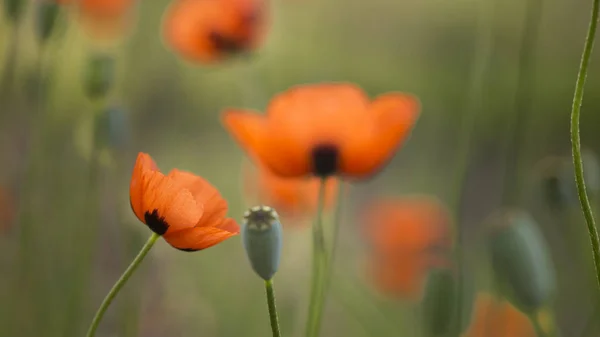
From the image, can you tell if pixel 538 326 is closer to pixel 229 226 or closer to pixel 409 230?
pixel 229 226

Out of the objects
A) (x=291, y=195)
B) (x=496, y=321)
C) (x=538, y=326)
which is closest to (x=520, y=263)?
(x=538, y=326)

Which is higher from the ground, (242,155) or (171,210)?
(171,210)

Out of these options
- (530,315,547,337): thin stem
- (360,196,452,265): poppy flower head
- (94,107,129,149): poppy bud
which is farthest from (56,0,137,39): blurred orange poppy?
(530,315,547,337): thin stem

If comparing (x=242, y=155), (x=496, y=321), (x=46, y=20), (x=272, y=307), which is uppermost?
(x=46, y=20)

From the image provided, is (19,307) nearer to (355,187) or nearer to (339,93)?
(339,93)

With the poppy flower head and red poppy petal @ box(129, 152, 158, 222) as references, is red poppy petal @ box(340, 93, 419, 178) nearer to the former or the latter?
red poppy petal @ box(129, 152, 158, 222)

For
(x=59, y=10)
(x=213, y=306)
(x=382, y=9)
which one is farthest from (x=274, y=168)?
(x=382, y=9)

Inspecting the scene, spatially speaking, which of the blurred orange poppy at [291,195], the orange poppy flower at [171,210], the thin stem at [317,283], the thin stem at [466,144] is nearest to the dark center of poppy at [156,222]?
the orange poppy flower at [171,210]

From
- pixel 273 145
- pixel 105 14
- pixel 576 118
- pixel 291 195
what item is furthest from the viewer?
pixel 105 14
